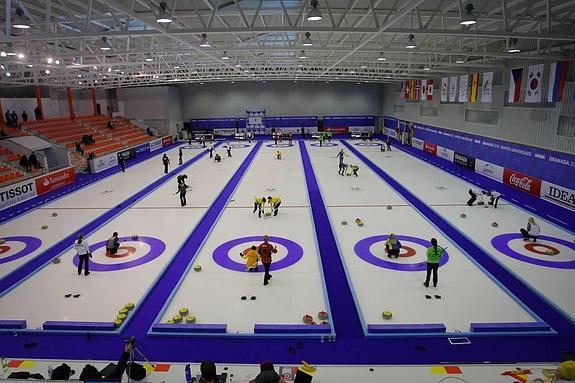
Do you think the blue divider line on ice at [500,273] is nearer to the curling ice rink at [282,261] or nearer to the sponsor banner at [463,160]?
the curling ice rink at [282,261]

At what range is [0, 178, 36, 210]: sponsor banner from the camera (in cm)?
2041

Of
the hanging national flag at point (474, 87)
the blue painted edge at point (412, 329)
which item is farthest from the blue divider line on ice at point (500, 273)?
the hanging national flag at point (474, 87)

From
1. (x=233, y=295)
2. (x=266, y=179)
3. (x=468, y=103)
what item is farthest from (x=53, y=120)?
(x=468, y=103)

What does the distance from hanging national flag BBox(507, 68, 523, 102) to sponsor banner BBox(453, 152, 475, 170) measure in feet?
22.2

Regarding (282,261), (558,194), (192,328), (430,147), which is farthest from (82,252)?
(430,147)

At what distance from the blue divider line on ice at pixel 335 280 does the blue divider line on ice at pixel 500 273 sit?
4.70 metres

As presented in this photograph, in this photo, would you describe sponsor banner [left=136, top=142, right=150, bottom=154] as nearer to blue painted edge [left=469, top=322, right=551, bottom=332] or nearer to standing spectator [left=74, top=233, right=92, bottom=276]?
standing spectator [left=74, top=233, right=92, bottom=276]

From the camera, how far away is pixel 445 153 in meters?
32.7

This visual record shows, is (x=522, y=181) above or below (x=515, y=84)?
below

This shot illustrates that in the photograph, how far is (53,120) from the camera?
36969 mm

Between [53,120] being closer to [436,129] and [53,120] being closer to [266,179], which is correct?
[266,179]

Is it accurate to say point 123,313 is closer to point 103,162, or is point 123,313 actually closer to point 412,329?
point 412,329

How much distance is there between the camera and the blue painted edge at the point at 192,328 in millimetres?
9141

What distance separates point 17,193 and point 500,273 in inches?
951
